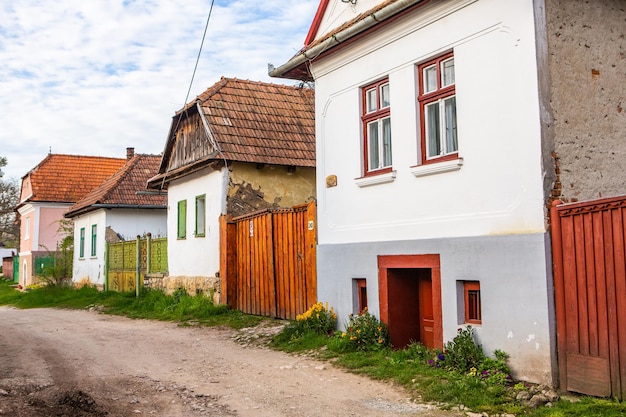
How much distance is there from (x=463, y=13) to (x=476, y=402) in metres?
4.84

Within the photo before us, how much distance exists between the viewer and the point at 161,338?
12742mm

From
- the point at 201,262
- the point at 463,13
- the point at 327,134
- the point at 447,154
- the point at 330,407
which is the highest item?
the point at 463,13

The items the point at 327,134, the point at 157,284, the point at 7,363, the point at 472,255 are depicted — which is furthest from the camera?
the point at 157,284

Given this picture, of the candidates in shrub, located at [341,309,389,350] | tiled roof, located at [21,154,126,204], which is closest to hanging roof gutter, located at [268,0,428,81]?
shrub, located at [341,309,389,350]

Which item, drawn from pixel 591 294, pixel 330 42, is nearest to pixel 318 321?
pixel 330 42

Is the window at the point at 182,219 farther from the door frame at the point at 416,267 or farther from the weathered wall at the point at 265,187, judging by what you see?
the door frame at the point at 416,267

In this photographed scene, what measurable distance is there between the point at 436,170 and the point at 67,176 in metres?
34.0

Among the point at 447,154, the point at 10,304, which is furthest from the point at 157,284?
the point at 447,154

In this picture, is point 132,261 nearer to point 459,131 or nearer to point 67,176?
point 459,131

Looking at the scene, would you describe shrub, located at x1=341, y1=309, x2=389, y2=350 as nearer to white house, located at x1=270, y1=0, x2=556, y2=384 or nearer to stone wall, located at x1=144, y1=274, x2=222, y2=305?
white house, located at x1=270, y1=0, x2=556, y2=384

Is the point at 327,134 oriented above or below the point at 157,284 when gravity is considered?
above

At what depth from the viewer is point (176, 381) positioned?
27.9 feet

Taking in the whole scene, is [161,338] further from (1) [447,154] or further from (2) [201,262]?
(1) [447,154]

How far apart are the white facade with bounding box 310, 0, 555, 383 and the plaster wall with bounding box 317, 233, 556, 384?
13 millimetres
